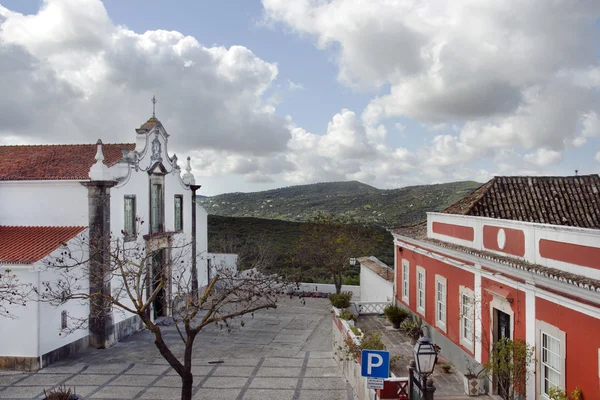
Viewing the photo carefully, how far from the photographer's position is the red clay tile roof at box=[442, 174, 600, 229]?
44.2 feet

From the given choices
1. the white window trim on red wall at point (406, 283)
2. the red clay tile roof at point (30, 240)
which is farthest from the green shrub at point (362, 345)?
the red clay tile roof at point (30, 240)

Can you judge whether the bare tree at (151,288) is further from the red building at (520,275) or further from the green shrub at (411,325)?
the red building at (520,275)

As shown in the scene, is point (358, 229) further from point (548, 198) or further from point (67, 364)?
point (67, 364)

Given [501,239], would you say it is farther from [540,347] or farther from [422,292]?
[422,292]

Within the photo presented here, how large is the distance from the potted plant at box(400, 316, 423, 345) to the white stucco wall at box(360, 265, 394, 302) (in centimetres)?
430

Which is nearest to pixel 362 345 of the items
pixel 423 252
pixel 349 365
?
pixel 349 365

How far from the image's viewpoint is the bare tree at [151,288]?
988cm

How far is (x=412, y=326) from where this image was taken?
1652 centimetres

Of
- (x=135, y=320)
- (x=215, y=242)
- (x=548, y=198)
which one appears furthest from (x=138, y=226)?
(x=215, y=242)

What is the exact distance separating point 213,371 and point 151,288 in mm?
6740

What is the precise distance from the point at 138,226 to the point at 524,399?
15.2 metres

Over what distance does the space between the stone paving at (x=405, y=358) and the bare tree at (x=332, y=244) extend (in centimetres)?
935

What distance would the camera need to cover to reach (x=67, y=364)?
15.0 meters

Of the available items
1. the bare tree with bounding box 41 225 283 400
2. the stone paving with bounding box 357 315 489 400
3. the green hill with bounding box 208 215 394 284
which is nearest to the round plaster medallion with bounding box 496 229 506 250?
the stone paving with bounding box 357 315 489 400
